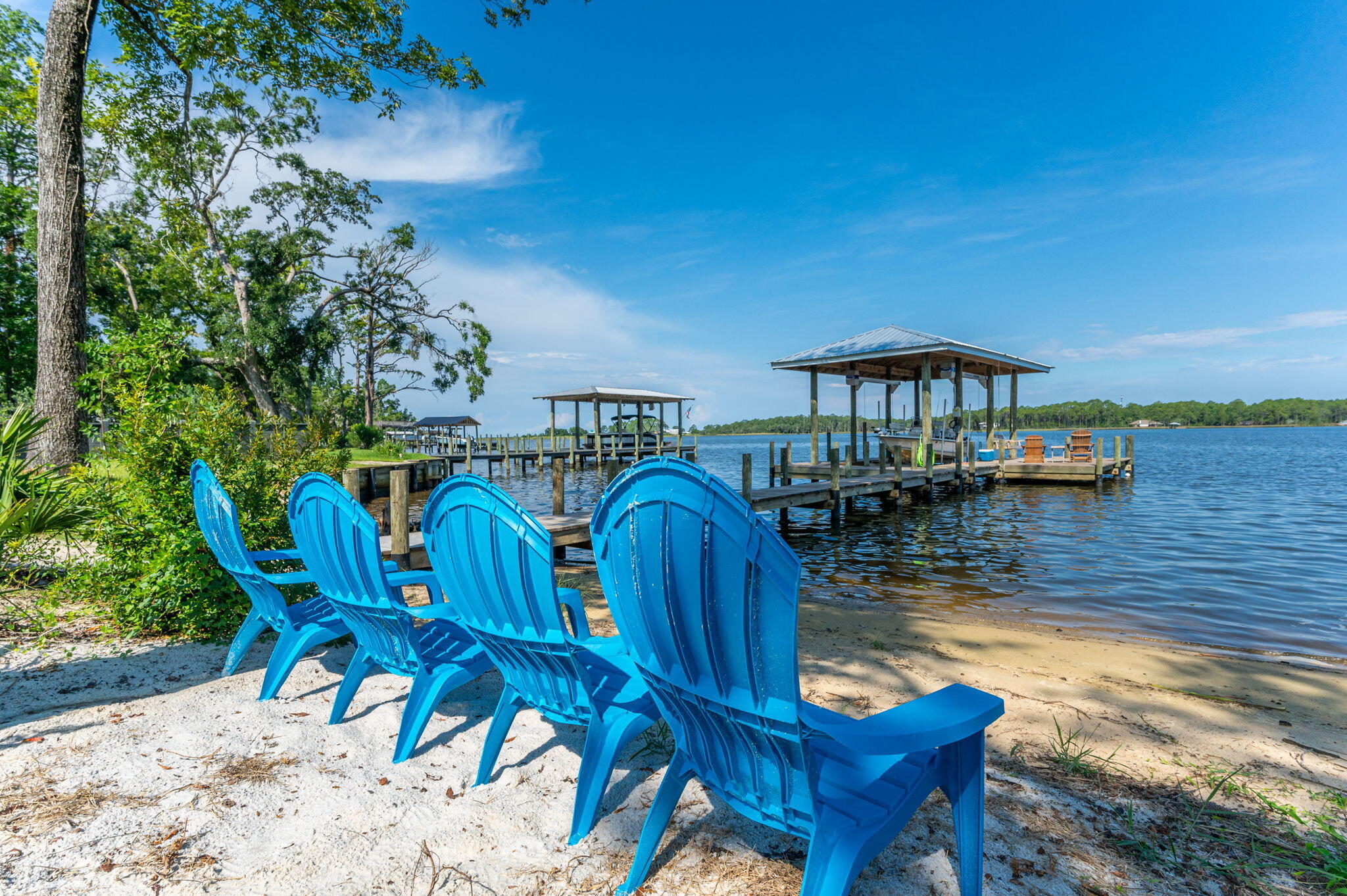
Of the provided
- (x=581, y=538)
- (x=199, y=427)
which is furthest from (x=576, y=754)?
(x=581, y=538)

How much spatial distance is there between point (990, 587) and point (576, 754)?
7.13m

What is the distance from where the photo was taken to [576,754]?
8.29 ft

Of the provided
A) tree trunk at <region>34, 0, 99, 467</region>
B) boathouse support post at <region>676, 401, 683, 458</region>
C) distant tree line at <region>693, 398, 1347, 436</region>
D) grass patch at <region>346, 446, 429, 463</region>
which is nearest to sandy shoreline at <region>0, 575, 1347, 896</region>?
tree trunk at <region>34, 0, 99, 467</region>

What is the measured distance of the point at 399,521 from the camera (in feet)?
23.3

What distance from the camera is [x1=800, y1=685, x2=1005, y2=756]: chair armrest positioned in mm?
1339

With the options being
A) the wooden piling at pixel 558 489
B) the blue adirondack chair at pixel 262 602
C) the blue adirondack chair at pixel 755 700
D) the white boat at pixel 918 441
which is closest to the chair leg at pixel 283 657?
the blue adirondack chair at pixel 262 602

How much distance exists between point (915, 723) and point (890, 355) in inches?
620

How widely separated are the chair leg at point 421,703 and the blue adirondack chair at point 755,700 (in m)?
1.15

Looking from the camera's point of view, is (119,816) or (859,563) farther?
(859,563)

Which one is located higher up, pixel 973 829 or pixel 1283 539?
pixel 973 829

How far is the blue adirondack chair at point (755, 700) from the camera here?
1262 mm

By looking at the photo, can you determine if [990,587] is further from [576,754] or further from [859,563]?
[576,754]

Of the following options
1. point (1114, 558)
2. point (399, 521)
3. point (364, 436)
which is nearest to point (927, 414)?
point (1114, 558)

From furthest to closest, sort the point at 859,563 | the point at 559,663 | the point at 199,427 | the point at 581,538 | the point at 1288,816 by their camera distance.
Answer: the point at 859,563 < the point at 581,538 < the point at 199,427 < the point at 1288,816 < the point at 559,663
